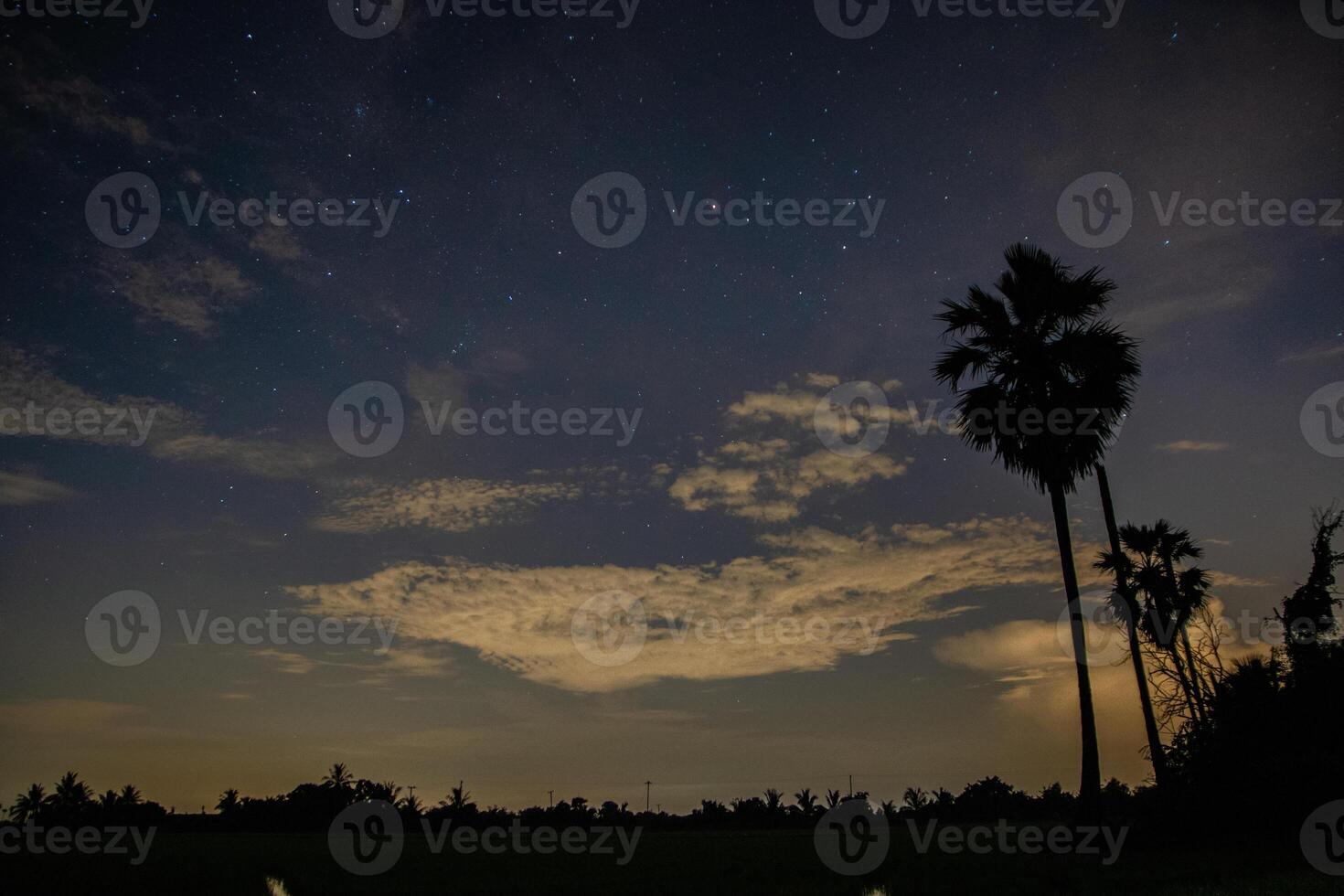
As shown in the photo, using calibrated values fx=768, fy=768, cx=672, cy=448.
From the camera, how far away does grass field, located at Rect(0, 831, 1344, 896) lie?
39.0ft

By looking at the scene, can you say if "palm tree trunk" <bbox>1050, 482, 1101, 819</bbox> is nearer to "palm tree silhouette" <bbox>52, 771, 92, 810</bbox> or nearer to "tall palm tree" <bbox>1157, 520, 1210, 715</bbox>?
"tall palm tree" <bbox>1157, 520, 1210, 715</bbox>

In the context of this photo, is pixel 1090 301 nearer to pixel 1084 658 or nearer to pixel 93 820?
pixel 1084 658

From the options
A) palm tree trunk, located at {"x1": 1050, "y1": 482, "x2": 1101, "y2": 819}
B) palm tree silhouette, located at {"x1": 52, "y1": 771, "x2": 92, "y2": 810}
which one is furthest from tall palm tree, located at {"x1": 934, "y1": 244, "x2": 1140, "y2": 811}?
palm tree silhouette, located at {"x1": 52, "y1": 771, "x2": 92, "y2": 810}

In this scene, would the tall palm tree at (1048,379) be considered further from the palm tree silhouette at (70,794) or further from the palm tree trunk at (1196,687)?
the palm tree silhouette at (70,794)

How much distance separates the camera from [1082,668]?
20359mm

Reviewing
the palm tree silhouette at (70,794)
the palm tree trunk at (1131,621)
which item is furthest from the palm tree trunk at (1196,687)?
the palm tree silhouette at (70,794)

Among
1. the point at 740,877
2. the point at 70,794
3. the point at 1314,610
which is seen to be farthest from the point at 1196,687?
the point at 70,794

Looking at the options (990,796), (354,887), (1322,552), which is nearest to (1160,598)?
(1322,552)

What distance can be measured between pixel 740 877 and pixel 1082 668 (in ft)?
35.1

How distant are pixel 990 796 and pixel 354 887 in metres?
125

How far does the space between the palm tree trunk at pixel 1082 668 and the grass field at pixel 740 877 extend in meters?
1.39

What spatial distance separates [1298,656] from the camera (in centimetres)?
2000

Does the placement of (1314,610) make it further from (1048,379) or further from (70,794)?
(70,794)

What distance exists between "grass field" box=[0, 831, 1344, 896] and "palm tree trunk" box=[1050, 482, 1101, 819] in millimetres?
1393
